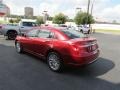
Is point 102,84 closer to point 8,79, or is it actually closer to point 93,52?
point 93,52

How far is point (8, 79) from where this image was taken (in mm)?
5129

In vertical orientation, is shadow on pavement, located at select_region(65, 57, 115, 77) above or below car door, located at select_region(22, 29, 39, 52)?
below

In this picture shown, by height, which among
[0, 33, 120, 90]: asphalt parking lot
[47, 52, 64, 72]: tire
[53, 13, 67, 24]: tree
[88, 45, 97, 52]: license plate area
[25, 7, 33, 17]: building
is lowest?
[0, 33, 120, 90]: asphalt parking lot

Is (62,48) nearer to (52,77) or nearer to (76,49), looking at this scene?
(76,49)

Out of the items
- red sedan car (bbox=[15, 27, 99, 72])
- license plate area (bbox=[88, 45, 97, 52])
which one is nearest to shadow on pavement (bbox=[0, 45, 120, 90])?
red sedan car (bbox=[15, 27, 99, 72])

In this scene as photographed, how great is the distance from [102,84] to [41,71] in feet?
7.10

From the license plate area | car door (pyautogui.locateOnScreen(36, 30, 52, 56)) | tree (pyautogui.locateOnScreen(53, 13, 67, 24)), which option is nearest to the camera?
the license plate area

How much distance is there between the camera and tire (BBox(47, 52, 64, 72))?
225 inches

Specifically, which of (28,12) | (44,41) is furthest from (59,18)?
(44,41)

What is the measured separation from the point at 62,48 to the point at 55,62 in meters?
0.68

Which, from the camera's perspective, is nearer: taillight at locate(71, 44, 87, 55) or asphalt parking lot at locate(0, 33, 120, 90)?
asphalt parking lot at locate(0, 33, 120, 90)

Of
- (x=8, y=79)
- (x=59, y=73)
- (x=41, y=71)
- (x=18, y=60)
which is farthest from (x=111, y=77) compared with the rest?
(x=18, y=60)

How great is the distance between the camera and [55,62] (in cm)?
593

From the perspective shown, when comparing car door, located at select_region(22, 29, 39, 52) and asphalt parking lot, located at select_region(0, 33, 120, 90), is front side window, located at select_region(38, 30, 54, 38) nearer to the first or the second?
car door, located at select_region(22, 29, 39, 52)
